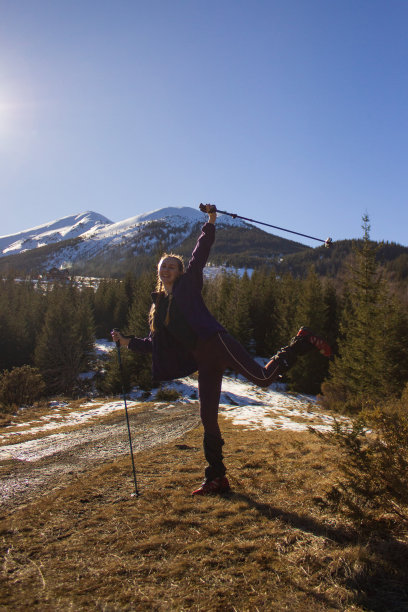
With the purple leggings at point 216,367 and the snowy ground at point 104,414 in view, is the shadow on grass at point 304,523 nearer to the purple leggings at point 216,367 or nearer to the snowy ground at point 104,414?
the purple leggings at point 216,367

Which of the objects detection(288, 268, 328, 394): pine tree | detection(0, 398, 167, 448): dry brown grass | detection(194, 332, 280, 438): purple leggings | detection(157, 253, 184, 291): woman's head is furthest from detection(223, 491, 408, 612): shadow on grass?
detection(288, 268, 328, 394): pine tree

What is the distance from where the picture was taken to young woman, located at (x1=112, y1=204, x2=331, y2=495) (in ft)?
12.8

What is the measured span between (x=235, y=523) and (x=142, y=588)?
1.11 m

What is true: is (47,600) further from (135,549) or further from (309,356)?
(309,356)

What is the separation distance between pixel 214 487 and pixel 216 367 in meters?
1.36

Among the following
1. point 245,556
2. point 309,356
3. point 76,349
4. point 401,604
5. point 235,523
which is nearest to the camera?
point 401,604

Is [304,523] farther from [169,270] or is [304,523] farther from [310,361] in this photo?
[310,361]

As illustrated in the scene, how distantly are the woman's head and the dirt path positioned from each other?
303cm

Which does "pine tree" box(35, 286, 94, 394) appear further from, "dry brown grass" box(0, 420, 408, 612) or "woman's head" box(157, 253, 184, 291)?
"dry brown grass" box(0, 420, 408, 612)

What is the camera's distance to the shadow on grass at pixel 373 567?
1.98 m

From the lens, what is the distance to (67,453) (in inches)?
261

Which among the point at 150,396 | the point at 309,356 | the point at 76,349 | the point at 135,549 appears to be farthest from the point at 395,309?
the point at 76,349

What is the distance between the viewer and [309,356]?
29953mm

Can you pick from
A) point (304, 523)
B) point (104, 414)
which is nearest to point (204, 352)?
point (304, 523)
